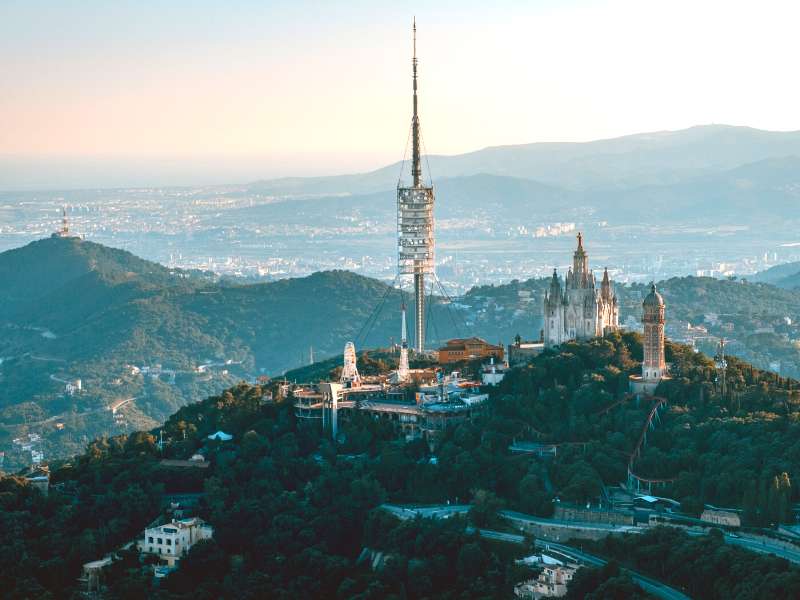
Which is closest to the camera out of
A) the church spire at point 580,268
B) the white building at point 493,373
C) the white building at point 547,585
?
the white building at point 547,585

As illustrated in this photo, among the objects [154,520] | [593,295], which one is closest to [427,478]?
[154,520]

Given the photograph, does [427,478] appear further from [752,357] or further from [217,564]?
[752,357]

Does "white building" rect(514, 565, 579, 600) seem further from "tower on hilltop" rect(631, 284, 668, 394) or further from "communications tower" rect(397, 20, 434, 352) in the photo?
Answer: "communications tower" rect(397, 20, 434, 352)

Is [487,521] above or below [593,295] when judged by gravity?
below

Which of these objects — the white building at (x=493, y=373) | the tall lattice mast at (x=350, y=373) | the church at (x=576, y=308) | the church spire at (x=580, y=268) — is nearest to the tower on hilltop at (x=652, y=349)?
Result: the white building at (x=493, y=373)

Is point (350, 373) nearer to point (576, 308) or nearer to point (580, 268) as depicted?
point (576, 308)

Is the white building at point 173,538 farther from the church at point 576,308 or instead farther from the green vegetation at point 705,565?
the church at point 576,308
